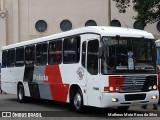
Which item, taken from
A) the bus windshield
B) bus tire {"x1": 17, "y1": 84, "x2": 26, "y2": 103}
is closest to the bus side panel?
bus tire {"x1": 17, "y1": 84, "x2": 26, "y2": 103}

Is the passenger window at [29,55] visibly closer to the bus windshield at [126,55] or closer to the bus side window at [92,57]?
the bus side window at [92,57]

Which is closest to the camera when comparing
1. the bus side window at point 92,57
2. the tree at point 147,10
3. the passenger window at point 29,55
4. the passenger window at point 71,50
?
the bus side window at point 92,57

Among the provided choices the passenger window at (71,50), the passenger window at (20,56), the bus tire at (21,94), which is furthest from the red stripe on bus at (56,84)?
the bus tire at (21,94)

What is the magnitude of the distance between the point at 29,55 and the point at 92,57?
637 cm

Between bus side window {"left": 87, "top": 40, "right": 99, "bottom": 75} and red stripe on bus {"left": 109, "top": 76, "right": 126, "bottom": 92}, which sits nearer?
red stripe on bus {"left": 109, "top": 76, "right": 126, "bottom": 92}

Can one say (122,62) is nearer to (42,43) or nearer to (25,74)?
(42,43)

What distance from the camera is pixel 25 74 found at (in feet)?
69.1

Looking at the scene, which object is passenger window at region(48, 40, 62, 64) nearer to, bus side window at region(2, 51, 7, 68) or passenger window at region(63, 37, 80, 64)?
passenger window at region(63, 37, 80, 64)

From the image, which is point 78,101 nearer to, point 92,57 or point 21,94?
point 92,57

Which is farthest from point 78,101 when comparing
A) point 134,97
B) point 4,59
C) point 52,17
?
point 52,17

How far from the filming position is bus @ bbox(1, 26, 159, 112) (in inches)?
555

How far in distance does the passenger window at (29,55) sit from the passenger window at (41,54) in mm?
530

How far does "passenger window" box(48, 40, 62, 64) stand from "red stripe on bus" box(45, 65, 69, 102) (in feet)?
0.80

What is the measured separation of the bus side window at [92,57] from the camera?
14.5 meters
